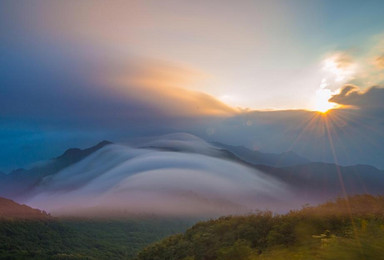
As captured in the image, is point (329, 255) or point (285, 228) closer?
point (329, 255)

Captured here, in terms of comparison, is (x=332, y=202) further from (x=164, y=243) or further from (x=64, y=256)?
(x=64, y=256)

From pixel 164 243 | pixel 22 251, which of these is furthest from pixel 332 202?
pixel 22 251

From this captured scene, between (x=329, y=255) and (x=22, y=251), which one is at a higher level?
(x=329, y=255)

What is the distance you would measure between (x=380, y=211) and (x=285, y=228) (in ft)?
18.1

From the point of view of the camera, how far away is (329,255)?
7543mm

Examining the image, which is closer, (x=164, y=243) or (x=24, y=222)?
(x=164, y=243)

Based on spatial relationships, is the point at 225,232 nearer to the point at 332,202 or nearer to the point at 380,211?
the point at 332,202

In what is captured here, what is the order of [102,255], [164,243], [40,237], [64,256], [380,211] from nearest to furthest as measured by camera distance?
[380,211]
[164,243]
[64,256]
[102,255]
[40,237]

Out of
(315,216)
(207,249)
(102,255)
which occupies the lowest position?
(102,255)

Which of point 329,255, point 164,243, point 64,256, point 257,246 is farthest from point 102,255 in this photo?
point 329,255

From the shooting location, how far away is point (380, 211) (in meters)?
19.1

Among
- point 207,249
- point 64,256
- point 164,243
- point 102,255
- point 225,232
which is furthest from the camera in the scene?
point 102,255

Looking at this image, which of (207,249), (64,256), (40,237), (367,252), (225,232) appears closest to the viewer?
(367,252)

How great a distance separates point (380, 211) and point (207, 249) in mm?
10700
